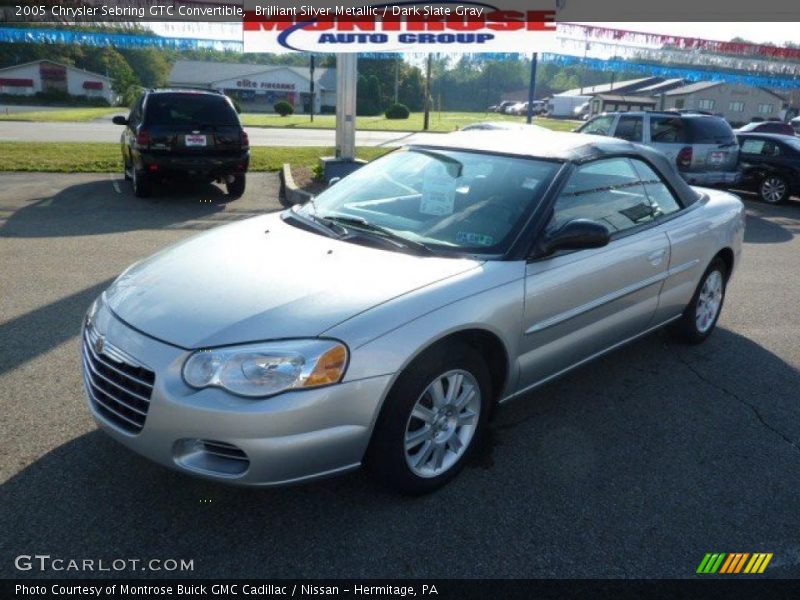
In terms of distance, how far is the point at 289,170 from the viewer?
1339cm

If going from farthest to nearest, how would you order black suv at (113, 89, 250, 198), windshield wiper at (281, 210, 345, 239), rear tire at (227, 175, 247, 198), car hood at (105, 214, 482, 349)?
rear tire at (227, 175, 247, 198) → black suv at (113, 89, 250, 198) → windshield wiper at (281, 210, 345, 239) → car hood at (105, 214, 482, 349)

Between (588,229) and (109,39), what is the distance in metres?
20.6

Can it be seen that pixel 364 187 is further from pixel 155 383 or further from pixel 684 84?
pixel 684 84

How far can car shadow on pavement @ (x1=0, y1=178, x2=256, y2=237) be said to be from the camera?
8.48 meters

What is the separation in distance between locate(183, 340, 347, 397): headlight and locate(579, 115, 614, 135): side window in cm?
1238

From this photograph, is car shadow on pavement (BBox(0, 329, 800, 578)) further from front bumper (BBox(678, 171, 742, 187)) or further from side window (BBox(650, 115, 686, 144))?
side window (BBox(650, 115, 686, 144))

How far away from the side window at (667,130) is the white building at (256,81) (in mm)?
69725

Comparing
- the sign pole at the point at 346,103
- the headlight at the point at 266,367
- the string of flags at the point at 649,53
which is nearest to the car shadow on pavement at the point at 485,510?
the headlight at the point at 266,367

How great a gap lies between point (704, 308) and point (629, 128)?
29.8 feet

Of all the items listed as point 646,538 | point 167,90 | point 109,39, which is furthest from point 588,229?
point 109,39

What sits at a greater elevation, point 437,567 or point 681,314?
point 681,314

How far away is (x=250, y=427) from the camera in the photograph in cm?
245

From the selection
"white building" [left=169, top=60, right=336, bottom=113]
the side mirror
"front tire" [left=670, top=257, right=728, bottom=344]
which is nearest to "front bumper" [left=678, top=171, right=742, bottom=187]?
"front tire" [left=670, top=257, right=728, bottom=344]

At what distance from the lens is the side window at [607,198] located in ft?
12.0
